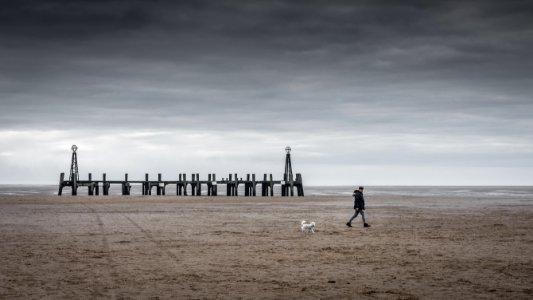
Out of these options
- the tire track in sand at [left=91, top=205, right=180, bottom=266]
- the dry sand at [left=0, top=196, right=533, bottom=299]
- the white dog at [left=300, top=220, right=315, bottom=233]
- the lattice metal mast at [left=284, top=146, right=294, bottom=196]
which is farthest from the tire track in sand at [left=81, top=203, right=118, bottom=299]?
the lattice metal mast at [left=284, top=146, right=294, bottom=196]

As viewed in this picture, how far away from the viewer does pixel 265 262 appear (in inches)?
545

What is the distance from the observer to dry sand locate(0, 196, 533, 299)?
10.5 meters

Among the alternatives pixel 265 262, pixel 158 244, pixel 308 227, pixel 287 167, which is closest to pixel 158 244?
pixel 158 244

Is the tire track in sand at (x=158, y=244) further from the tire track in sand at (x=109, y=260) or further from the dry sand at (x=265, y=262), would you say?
the tire track in sand at (x=109, y=260)

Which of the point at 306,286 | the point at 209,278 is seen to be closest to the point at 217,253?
the point at 209,278

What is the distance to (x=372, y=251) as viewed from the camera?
51.6ft

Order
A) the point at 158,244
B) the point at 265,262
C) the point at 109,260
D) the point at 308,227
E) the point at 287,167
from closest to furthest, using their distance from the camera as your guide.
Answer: the point at 265,262, the point at 109,260, the point at 158,244, the point at 308,227, the point at 287,167

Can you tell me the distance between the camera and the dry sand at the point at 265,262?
10492mm

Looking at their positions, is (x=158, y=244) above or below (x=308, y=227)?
below

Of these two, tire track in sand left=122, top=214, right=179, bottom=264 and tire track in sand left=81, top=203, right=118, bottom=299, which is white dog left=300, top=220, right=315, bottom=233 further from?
tire track in sand left=81, top=203, right=118, bottom=299

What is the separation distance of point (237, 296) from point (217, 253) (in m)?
5.38

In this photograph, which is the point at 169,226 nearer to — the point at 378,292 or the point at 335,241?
the point at 335,241

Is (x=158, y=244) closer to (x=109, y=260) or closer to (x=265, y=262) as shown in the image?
(x=109, y=260)

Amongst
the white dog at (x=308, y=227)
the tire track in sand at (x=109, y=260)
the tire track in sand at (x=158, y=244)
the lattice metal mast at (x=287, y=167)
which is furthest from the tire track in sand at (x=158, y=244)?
the lattice metal mast at (x=287, y=167)
